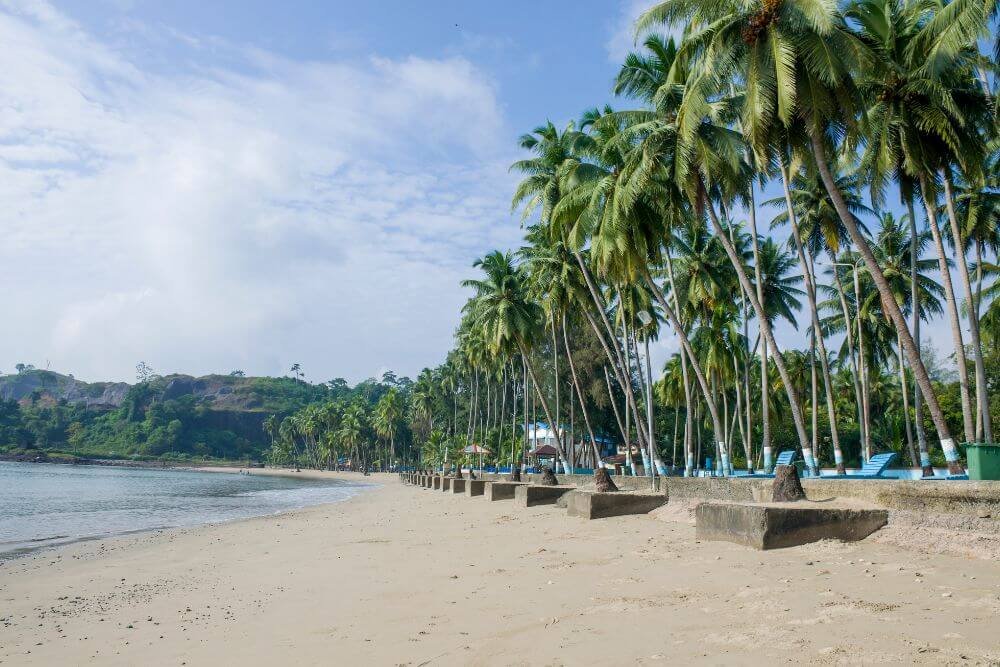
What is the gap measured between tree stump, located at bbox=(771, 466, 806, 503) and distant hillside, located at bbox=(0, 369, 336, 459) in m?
157

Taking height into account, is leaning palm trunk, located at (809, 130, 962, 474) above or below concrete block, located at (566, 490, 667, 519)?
above

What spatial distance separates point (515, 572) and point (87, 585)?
6864 millimetres

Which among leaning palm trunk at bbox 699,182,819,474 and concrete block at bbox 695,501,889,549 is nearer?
concrete block at bbox 695,501,889,549

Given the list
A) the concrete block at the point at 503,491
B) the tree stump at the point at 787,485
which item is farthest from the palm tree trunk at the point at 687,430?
the tree stump at the point at 787,485

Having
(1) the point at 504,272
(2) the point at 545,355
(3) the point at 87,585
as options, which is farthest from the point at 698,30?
(2) the point at 545,355

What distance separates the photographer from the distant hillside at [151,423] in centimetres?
15450

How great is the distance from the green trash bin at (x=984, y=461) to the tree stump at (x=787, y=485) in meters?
2.03

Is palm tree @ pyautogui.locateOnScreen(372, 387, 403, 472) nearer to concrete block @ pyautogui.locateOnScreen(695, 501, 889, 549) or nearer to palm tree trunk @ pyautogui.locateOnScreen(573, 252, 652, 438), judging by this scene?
palm tree trunk @ pyautogui.locateOnScreen(573, 252, 652, 438)

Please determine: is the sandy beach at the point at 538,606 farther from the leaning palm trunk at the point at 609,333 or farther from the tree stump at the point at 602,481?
the leaning palm trunk at the point at 609,333

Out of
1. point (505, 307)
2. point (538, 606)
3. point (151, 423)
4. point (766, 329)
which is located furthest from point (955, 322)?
point (151, 423)

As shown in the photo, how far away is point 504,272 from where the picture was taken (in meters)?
38.8

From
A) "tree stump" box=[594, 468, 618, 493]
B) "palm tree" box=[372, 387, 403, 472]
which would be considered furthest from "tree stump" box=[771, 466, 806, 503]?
"palm tree" box=[372, 387, 403, 472]

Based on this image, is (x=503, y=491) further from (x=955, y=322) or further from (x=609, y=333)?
(x=955, y=322)

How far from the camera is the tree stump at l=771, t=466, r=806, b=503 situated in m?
9.95
